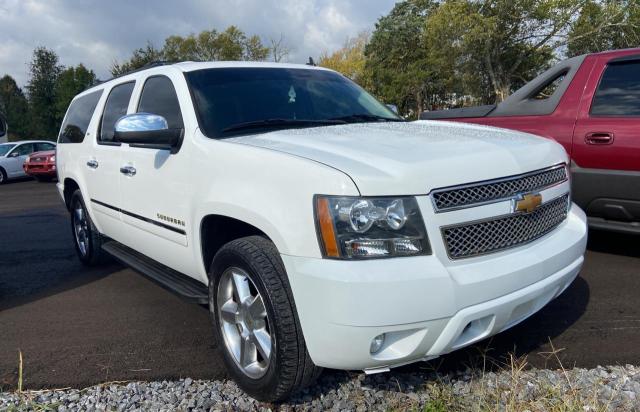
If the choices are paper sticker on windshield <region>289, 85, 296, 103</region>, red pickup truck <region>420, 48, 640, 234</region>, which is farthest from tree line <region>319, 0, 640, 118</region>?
paper sticker on windshield <region>289, 85, 296, 103</region>

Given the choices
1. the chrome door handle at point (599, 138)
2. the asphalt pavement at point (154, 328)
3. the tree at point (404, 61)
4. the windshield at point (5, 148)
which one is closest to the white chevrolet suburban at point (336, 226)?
the asphalt pavement at point (154, 328)

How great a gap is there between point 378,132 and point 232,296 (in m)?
1.21

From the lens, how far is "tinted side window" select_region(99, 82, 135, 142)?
4.22 metres

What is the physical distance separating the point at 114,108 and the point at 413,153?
10.1ft

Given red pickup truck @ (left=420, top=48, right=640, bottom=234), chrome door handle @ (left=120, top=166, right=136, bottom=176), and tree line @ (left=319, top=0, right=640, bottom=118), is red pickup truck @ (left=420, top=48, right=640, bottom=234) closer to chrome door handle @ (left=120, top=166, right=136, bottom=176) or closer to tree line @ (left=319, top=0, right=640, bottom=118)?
chrome door handle @ (left=120, top=166, right=136, bottom=176)

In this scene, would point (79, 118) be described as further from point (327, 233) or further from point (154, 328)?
point (327, 233)

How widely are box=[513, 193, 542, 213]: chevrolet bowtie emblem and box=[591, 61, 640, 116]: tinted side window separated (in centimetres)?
233

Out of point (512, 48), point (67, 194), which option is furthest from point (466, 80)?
point (67, 194)

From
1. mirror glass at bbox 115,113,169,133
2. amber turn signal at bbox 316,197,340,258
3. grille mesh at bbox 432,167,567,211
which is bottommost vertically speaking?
amber turn signal at bbox 316,197,340,258

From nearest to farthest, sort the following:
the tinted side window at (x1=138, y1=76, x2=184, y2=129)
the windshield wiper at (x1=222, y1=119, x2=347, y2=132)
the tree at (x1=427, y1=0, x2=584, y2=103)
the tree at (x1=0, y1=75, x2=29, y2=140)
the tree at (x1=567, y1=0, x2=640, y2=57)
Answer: the windshield wiper at (x1=222, y1=119, x2=347, y2=132) → the tinted side window at (x1=138, y1=76, x2=184, y2=129) → the tree at (x1=567, y1=0, x2=640, y2=57) → the tree at (x1=427, y1=0, x2=584, y2=103) → the tree at (x1=0, y1=75, x2=29, y2=140)

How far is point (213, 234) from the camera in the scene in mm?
2947

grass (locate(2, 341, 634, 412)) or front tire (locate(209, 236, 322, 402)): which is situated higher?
front tire (locate(209, 236, 322, 402))

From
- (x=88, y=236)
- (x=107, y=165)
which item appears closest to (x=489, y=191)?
(x=107, y=165)

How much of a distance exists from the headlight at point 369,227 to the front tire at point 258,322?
342 mm
